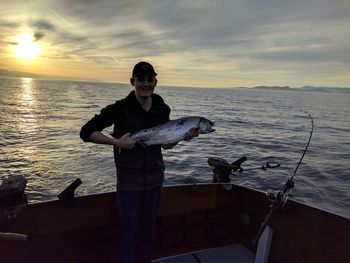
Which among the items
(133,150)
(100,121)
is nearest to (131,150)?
(133,150)

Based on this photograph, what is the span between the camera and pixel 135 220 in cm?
421

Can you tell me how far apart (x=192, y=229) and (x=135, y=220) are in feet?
6.78

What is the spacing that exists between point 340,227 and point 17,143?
23.1 meters

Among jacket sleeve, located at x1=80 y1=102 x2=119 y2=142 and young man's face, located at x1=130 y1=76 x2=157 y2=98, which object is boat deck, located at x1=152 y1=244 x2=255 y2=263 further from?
young man's face, located at x1=130 y1=76 x2=157 y2=98

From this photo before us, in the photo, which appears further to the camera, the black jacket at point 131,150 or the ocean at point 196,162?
the ocean at point 196,162

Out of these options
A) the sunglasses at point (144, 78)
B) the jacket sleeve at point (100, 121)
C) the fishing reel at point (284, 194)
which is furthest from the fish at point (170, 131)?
the fishing reel at point (284, 194)

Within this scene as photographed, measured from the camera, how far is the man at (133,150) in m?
3.89

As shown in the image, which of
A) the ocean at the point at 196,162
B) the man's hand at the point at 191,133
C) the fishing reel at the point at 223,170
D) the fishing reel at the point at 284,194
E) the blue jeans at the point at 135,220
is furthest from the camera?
the ocean at the point at 196,162

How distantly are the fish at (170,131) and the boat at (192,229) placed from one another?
1.61 meters

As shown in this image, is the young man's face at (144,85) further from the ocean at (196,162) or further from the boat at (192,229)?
the ocean at (196,162)

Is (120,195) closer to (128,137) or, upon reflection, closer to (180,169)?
(128,137)

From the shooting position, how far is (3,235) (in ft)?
11.0

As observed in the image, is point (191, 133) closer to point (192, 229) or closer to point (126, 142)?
point (126, 142)

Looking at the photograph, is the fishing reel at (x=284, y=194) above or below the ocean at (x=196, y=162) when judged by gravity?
above
